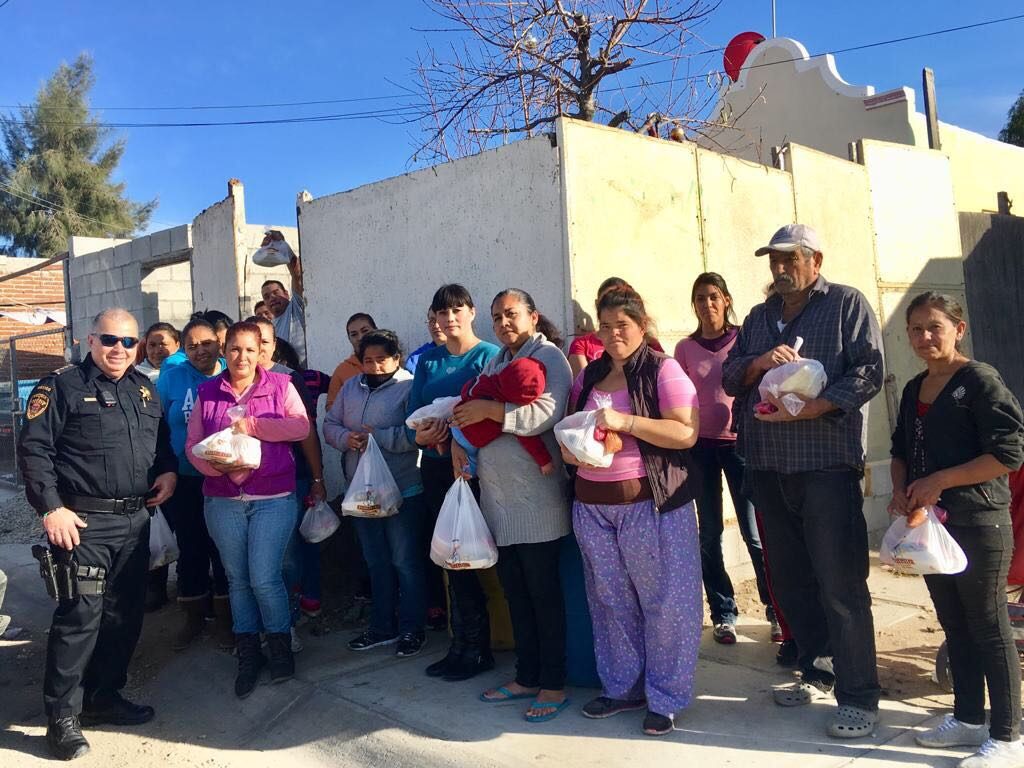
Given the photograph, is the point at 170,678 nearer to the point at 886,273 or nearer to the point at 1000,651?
the point at 1000,651

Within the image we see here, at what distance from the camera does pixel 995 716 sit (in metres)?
3.12

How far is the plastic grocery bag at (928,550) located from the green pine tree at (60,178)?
112 ft

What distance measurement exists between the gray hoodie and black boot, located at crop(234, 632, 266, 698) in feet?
3.24

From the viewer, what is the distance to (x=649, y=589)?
11.7ft

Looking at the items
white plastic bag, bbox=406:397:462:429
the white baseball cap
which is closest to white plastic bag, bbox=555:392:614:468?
white plastic bag, bbox=406:397:462:429

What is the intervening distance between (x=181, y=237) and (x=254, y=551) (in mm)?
7372

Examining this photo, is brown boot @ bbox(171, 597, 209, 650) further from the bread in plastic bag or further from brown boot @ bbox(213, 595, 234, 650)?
the bread in plastic bag

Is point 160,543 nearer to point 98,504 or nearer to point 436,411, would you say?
point 98,504

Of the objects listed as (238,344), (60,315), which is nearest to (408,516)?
(238,344)

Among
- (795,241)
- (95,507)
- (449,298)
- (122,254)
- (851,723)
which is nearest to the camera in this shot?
(851,723)

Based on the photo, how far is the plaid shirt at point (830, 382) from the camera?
335 cm

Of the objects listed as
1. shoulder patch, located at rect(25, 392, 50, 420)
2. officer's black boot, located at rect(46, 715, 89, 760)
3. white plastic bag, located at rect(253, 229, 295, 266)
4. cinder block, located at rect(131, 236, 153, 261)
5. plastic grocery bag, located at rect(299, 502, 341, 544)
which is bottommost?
officer's black boot, located at rect(46, 715, 89, 760)

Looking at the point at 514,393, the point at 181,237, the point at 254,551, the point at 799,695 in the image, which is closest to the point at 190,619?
the point at 254,551

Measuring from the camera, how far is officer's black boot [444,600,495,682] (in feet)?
14.0
